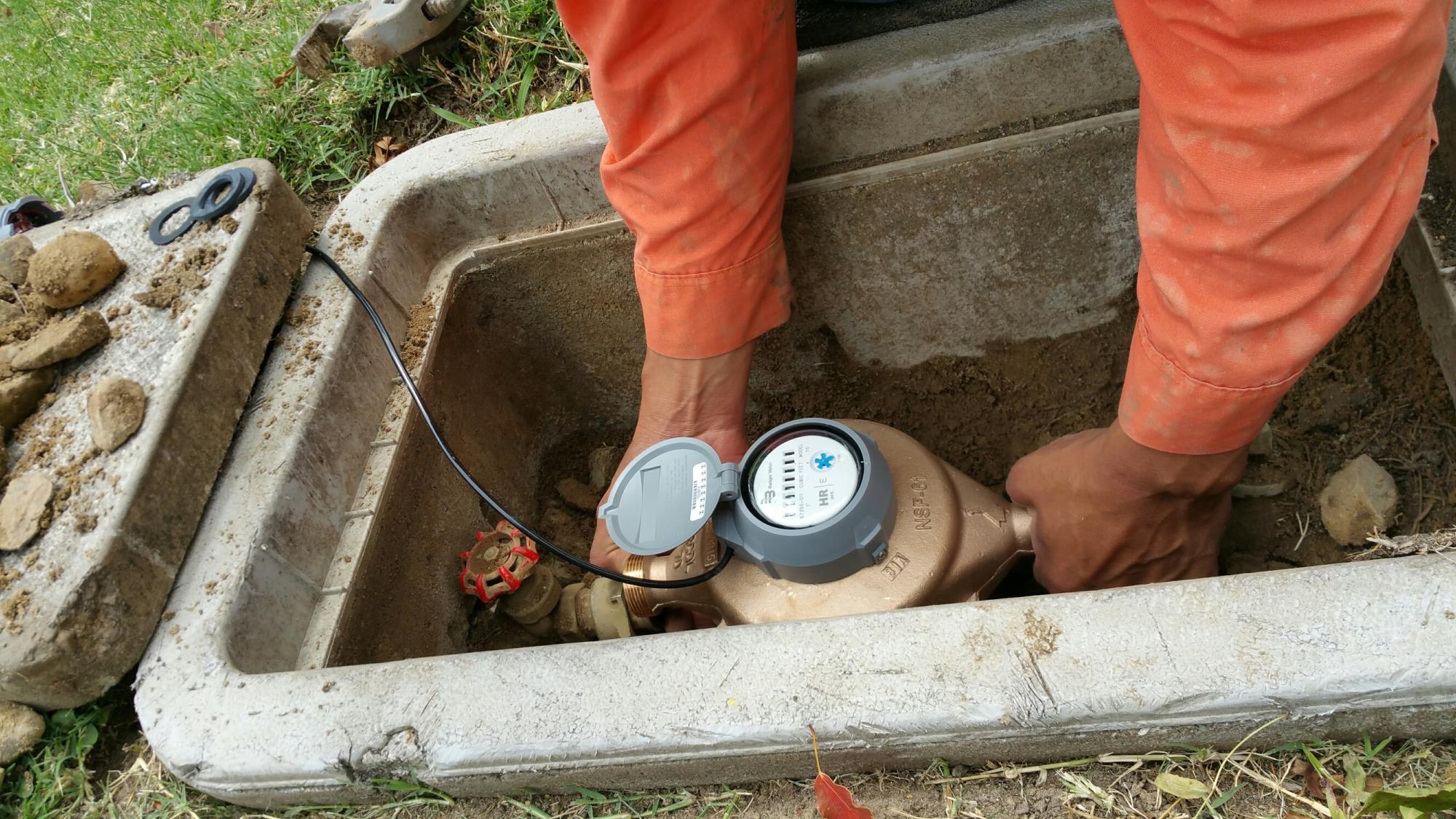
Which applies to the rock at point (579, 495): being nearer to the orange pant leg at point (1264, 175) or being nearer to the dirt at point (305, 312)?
the dirt at point (305, 312)

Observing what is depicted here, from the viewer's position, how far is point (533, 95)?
6.44 ft

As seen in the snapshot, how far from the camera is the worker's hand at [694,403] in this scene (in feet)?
4.77

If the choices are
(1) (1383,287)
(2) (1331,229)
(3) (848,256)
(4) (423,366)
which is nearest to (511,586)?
(4) (423,366)

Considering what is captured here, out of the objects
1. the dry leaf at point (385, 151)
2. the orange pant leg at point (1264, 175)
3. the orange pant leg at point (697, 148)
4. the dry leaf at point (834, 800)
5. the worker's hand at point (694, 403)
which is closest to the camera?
the orange pant leg at point (1264, 175)

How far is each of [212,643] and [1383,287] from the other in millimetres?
1643

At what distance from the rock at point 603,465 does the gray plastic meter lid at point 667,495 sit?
611 mm

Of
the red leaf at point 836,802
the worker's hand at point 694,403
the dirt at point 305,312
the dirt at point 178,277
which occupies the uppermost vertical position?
the dirt at point 178,277

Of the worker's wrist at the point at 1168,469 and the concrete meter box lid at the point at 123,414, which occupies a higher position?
the concrete meter box lid at the point at 123,414

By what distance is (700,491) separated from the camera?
1172mm

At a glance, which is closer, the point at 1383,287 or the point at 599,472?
→ the point at 1383,287

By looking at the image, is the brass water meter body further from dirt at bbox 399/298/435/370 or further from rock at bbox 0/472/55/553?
rock at bbox 0/472/55/553

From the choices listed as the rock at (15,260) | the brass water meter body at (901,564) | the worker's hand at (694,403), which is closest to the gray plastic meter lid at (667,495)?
the brass water meter body at (901,564)

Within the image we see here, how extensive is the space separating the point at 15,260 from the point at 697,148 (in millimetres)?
1108

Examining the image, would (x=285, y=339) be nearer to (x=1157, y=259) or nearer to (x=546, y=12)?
(x=546, y=12)
